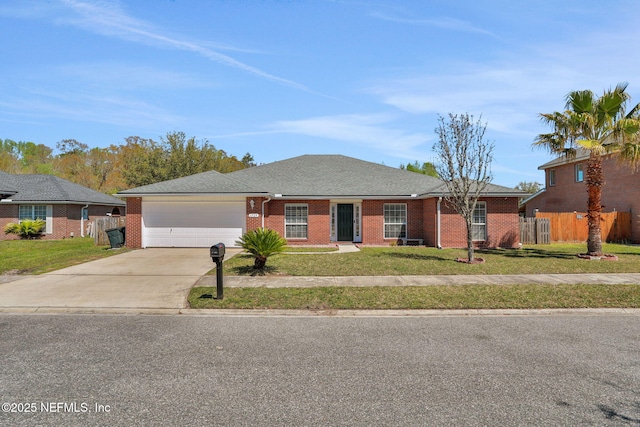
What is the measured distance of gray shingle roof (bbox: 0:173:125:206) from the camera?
83.9ft

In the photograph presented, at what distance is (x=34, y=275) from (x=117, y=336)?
7.38 m

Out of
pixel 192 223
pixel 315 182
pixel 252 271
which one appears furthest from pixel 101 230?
pixel 252 271

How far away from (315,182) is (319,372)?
18.1 meters

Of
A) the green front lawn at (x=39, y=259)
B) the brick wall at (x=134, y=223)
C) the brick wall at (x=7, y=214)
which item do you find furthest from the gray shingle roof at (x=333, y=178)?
the brick wall at (x=7, y=214)

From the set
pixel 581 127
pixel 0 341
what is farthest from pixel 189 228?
pixel 581 127

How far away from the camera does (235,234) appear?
19.3m

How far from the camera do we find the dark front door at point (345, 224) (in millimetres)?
21781

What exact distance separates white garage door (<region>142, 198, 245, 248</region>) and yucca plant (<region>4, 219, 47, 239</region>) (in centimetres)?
1086

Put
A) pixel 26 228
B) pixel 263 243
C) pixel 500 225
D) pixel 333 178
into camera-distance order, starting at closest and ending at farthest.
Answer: pixel 263 243 < pixel 500 225 < pixel 333 178 < pixel 26 228

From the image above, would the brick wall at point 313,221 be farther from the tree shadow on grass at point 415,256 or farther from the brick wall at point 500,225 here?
the brick wall at point 500,225

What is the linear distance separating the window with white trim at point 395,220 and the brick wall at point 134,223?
1254cm

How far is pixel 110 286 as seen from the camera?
1031cm

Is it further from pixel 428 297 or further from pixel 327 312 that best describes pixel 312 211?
pixel 327 312

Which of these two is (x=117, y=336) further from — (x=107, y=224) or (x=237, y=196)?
(x=107, y=224)
